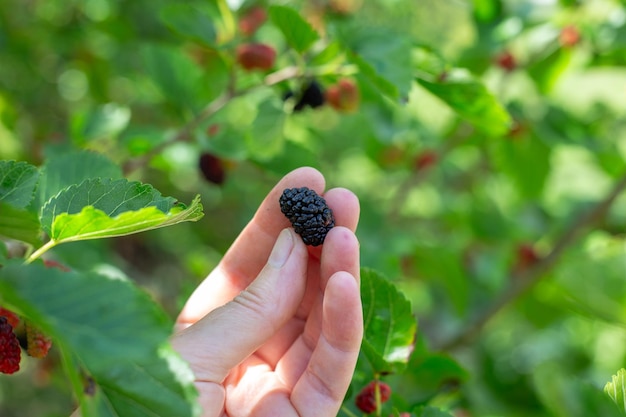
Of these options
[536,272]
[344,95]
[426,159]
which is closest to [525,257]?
[536,272]

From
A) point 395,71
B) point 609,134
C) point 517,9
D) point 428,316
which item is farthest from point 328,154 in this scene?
point 395,71

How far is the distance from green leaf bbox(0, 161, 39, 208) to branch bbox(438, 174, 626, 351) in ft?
4.09

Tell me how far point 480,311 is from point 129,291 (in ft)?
4.63

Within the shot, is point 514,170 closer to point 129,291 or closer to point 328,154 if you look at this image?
point 328,154

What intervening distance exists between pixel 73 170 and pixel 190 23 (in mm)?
339

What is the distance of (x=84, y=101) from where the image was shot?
2.24m

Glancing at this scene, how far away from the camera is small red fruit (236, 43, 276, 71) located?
1.05 m

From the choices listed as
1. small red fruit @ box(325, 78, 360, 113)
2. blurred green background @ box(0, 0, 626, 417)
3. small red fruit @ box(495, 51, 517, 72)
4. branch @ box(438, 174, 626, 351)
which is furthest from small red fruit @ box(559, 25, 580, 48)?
small red fruit @ box(325, 78, 360, 113)

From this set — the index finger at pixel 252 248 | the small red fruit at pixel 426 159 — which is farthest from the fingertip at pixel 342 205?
the small red fruit at pixel 426 159

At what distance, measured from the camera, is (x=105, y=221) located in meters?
0.53

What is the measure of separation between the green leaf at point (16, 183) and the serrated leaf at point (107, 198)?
0.02m

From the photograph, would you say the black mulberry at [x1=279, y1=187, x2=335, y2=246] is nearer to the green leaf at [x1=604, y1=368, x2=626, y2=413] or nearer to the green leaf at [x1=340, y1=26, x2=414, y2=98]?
the green leaf at [x1=340, y1=26, x2=414, y2=98]

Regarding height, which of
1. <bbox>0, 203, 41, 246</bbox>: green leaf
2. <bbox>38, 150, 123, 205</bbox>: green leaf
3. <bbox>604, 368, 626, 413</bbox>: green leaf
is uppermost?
<bbox>0, 203, 41, 246</bbox>: green leaf

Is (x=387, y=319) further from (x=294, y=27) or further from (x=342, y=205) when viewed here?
(x=294, y=27)
